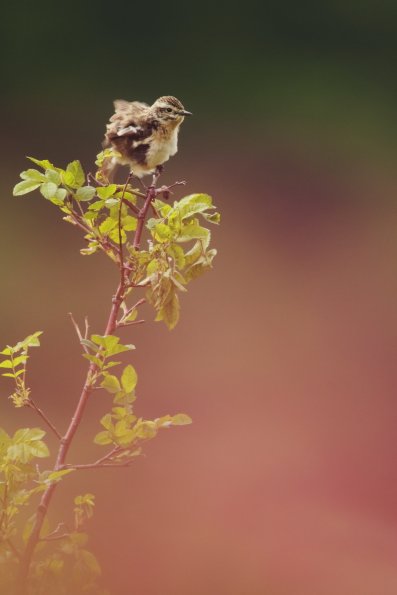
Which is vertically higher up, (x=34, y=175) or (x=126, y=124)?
(x=126, y=124)

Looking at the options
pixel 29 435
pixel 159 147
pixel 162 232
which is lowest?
pixel 29 435

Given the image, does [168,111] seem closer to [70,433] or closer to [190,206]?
[190,206]

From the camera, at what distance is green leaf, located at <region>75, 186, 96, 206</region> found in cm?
56

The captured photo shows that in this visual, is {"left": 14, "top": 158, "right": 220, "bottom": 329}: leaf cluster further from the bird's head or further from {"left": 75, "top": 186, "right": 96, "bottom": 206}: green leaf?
the bird's head

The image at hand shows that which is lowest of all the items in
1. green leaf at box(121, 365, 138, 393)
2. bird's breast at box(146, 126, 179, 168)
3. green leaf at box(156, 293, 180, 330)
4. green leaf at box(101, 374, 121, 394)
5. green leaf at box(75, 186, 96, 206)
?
green leaf at box(101, 374, 121, 394)

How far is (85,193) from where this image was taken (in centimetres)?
56

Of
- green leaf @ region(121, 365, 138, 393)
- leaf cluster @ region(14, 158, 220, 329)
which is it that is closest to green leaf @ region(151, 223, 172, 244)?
leaf cluster @ region(14, 158, 220, 329)

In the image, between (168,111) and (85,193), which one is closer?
(85,193)

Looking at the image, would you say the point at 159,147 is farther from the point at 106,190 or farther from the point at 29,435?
the point at 29,435

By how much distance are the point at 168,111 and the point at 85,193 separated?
0.50 feet

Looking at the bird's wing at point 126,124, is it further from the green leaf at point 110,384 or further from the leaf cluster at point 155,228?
the green leaf at point 110,384

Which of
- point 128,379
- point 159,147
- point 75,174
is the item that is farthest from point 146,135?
point 128,379

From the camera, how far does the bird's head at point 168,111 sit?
668 millimetres

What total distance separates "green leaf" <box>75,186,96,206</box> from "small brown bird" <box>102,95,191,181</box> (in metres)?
0.11
